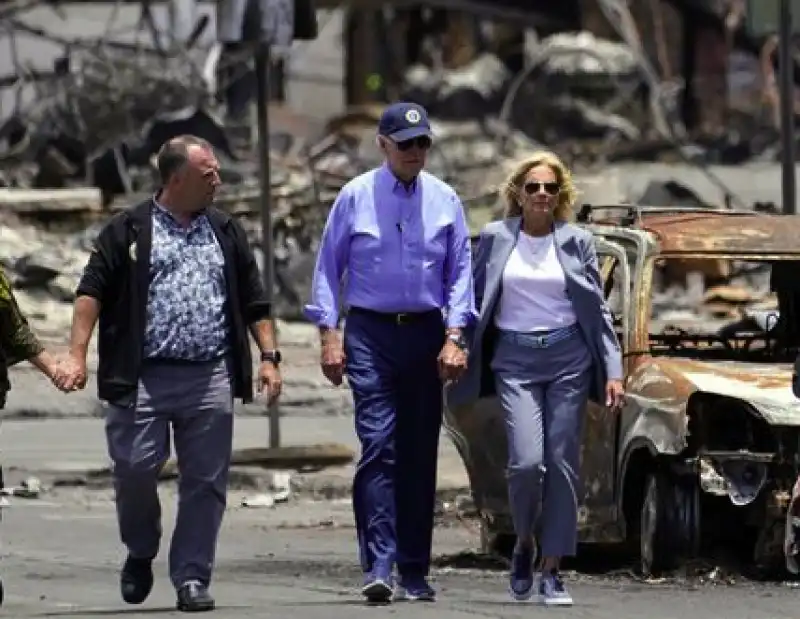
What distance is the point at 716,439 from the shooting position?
38.9 feet

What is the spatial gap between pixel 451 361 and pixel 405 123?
92 centimetres

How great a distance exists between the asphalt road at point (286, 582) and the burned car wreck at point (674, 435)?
0.26 metres

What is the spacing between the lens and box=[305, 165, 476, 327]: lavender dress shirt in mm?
10688

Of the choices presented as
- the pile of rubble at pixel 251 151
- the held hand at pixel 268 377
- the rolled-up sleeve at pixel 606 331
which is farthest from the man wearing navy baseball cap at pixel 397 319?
the pile of rubble at pixel 251 151

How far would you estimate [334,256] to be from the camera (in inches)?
424

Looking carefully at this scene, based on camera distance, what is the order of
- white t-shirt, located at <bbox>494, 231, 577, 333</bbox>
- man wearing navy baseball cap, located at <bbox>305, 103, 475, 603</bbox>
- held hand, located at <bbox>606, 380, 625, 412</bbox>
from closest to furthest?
man wearing navy baseball cap, located at <bbox>305, 103, 475, 603</bbox> < held hand, located at <bbox>606, 380, 625, 412</bbox> < white t-shirt, located at <bbox>494, 231, 577, 333</bbox>

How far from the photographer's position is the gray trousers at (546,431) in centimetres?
1080

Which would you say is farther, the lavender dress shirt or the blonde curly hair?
the blonde curly hair

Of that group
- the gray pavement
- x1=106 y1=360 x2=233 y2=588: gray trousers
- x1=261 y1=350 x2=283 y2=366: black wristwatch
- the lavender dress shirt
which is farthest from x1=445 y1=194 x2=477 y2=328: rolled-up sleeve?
the gray pavement

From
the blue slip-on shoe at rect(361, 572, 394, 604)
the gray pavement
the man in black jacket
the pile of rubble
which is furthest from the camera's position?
the pile of rubble

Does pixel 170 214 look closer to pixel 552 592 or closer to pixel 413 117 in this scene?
pixel 413 117

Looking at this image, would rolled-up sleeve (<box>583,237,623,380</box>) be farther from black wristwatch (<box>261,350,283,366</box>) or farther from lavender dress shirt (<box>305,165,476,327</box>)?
black wristwatch (<box>261,350,283,366</box>)

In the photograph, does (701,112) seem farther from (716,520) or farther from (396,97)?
(716,520)

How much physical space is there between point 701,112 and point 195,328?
3798 centimetres
